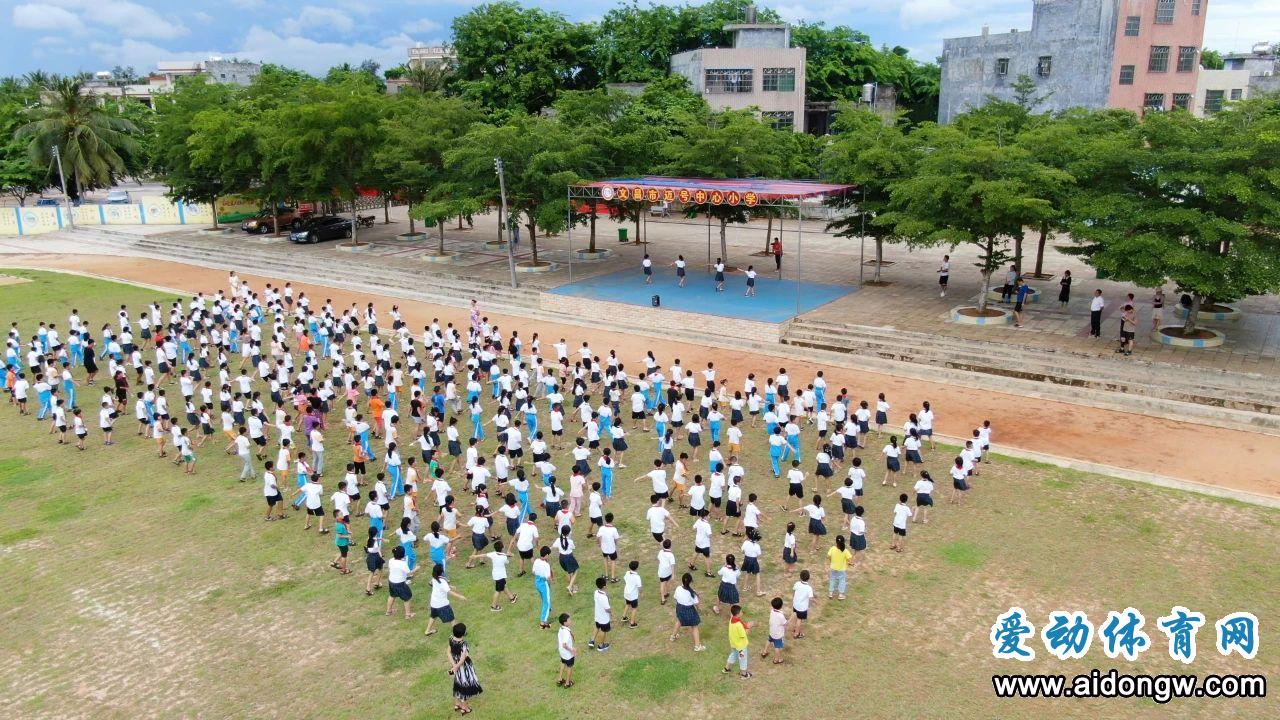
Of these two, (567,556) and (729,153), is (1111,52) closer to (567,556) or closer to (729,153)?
(729,153)

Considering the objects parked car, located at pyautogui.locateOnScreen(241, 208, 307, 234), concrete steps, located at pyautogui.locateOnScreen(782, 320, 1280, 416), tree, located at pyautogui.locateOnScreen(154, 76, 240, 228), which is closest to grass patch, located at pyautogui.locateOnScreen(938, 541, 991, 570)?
concrete steps, located at pyautogui.locateOnScreen(782, 320, 1280, 416)

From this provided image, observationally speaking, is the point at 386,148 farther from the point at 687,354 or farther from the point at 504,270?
the point at 687,354

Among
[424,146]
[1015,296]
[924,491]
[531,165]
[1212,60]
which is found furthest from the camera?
[1212,60]

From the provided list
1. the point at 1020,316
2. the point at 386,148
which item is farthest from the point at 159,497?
the point at 386,148

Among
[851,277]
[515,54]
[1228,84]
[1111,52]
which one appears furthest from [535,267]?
[1228,84]

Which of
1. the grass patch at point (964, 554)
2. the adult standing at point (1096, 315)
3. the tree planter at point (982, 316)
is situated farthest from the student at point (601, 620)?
the tree planter at point (982, 316)

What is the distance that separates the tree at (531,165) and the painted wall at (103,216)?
23.6 metres

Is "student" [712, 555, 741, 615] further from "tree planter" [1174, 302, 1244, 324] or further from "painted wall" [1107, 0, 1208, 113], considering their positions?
"painted wall" [1107, 0, 1208, 113]

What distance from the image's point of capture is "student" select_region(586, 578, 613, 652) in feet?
32.1

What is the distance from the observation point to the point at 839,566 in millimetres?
10742

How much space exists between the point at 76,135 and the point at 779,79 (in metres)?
36.9

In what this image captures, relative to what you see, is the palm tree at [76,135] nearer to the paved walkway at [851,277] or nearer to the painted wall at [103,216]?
the painted wall at [103,216]

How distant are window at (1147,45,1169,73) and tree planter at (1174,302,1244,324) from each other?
82.1ft

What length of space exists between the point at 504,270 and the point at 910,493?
20.4 m
